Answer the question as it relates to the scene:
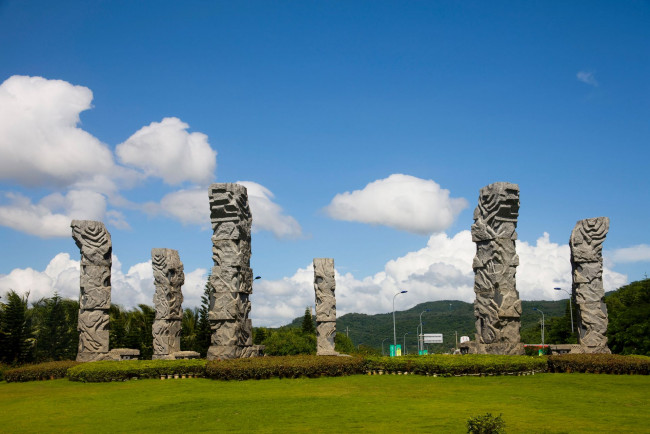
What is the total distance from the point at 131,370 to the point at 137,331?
54.2ft

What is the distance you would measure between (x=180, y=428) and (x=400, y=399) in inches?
194

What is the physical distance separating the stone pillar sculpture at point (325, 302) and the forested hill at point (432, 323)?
47.6 metres

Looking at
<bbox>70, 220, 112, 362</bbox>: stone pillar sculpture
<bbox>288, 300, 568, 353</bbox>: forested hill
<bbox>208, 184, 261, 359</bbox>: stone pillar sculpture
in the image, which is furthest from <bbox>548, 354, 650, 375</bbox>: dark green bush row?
<bbox>288, 300, 568, 353</bbox>: forested hill

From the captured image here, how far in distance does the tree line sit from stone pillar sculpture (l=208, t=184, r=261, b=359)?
10538 millimetres

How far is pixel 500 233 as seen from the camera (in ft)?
61.7

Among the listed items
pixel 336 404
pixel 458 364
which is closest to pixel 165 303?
pixel 458 364

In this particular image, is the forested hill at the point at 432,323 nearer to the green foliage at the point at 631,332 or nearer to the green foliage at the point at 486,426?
the green foliage at the point at 631,332

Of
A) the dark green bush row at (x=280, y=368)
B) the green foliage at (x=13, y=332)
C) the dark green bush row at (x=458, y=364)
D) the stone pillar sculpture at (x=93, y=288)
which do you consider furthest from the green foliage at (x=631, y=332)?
the green foliage at (x=13, y=332)

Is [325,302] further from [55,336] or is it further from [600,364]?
[55,336]

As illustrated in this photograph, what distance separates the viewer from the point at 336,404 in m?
11.9

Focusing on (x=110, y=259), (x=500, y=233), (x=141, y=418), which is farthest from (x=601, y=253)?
(x=110, y=259)

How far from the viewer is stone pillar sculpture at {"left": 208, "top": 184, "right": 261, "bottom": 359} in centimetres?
1884

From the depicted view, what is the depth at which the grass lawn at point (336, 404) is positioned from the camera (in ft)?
32.4

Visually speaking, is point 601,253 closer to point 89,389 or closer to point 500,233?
point 500,233
